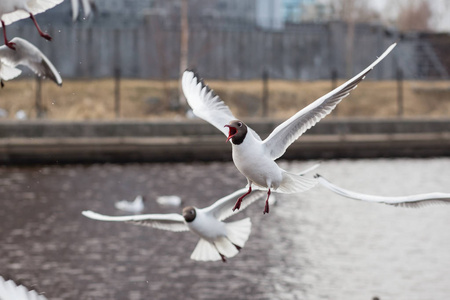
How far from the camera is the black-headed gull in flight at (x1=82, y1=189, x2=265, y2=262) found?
908 cm

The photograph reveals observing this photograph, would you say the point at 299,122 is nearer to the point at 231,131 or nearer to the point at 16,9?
the point at 231,131

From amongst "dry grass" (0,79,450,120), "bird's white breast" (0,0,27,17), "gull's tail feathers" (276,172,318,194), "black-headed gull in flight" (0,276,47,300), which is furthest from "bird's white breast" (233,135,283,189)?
"dry grass" (0,79,450,120)

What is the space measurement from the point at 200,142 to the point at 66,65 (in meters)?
13.3

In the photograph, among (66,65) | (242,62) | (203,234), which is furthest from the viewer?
(242,62)

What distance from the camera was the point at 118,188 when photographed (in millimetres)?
22594

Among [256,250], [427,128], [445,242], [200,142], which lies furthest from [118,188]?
[427,128]

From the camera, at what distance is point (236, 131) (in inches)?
253

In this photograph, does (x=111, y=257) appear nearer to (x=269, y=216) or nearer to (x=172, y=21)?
(x=269, y=216)

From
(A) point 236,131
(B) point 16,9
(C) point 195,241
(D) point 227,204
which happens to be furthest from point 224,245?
(C) point 195,241

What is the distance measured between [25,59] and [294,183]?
2119 millimetres

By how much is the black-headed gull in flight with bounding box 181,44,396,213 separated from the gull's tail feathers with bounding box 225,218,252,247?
1999mm

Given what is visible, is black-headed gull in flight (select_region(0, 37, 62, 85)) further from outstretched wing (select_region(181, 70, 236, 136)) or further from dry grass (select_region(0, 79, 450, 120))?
dry grass (select_region(0, 79, 450, 120))

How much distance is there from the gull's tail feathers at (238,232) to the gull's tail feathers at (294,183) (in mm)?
2085

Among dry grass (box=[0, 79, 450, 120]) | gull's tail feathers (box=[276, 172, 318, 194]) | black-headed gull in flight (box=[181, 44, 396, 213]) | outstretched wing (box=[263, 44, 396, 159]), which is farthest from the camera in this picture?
dry grass (box=[0, 79, 450, 120])
